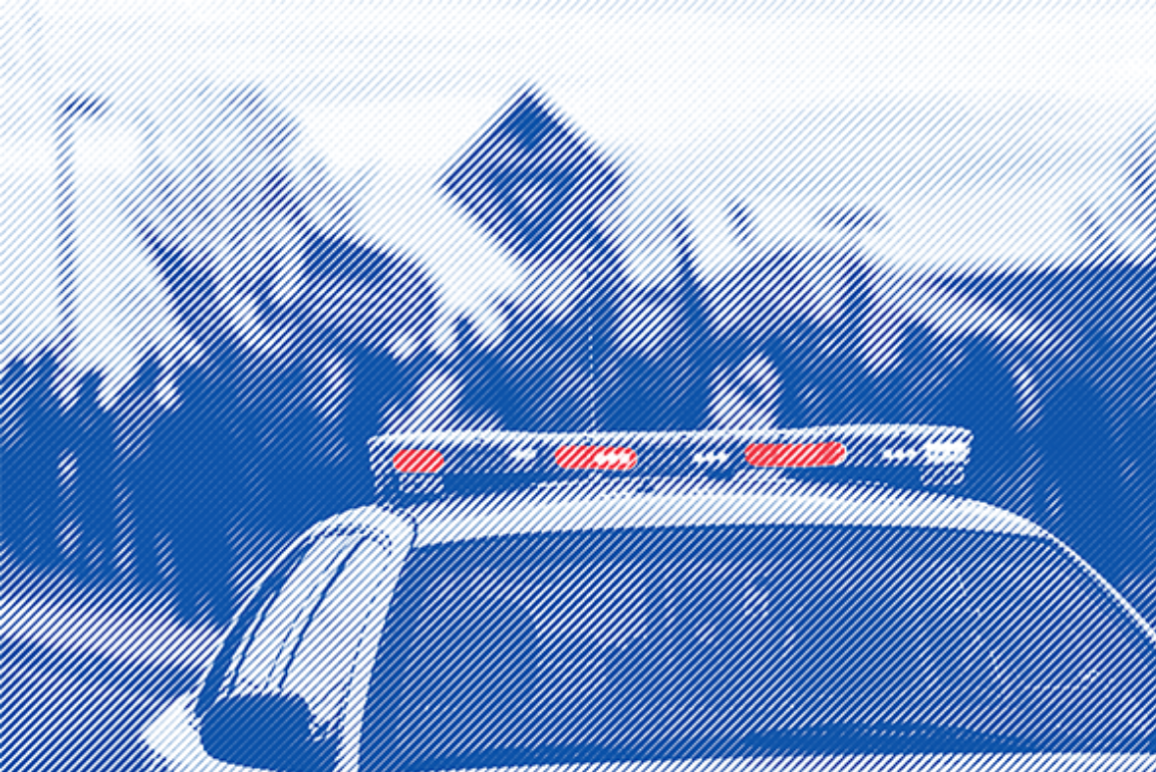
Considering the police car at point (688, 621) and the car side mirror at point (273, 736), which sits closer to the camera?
the car side mirror at point (273, 736)

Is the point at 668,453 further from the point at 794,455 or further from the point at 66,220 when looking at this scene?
the point at 66,220

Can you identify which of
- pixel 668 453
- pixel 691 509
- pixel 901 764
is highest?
pixel 668 453

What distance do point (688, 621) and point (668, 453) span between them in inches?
15.4

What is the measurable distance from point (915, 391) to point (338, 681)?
17746mm

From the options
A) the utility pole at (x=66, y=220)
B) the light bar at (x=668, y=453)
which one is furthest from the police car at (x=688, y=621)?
the utility pole at (x=66, y=220)

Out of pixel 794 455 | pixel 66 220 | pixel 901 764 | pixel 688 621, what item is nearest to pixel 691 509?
pixel 688 621

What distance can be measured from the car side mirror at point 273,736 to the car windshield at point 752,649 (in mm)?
108

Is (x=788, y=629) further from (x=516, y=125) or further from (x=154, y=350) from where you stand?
(x=154, y=350)

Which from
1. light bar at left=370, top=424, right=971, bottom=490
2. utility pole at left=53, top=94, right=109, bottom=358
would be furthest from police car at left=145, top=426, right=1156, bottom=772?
utility pole at left=53, top=94, right=109, bottom=358

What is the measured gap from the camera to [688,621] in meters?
4.22

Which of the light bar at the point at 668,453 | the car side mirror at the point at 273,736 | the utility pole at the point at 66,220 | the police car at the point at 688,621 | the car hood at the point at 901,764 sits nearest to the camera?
the car hood at the point at 901,764

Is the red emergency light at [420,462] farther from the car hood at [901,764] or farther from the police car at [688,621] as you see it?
the car hood at [901,764]

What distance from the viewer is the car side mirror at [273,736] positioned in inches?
144

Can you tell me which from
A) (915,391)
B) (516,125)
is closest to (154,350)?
(516,125)
